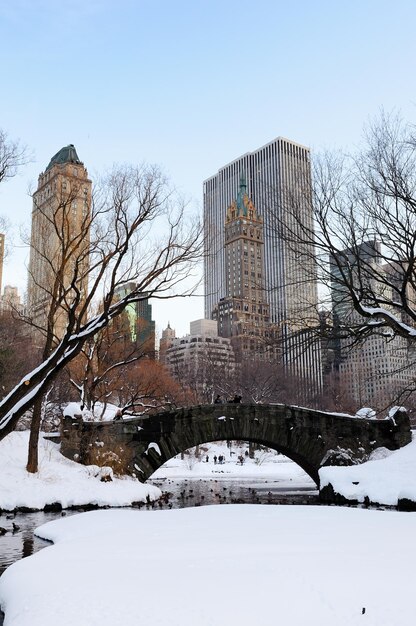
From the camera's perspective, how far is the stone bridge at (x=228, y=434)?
2666cm

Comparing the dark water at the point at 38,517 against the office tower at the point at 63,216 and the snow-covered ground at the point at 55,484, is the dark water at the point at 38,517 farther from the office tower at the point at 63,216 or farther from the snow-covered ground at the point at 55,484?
the office tower at the point at 63,216

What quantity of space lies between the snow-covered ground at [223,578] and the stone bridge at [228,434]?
608 inches

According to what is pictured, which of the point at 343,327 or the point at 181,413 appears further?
the point at 181,413

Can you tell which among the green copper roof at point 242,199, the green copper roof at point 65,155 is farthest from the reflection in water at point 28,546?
the green copper roof at point 242,199

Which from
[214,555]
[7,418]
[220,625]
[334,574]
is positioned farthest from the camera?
[7,418]

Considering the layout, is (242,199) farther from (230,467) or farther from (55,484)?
(55,484)

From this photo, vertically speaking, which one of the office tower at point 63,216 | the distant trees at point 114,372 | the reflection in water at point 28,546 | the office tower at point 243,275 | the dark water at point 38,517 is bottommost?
the dark water at point 38,517

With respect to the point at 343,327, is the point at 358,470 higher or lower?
lower

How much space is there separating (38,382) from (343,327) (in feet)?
34.6

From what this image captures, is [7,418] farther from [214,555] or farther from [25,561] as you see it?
[214,555]

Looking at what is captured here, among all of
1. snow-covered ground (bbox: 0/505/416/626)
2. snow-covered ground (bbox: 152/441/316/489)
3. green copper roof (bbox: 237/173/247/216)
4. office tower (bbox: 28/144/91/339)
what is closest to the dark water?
snow-covered ground (bbox: 0/505/416/626)

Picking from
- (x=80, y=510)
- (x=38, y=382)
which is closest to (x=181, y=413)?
(x=80, y=510)

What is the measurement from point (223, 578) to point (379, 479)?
17083 mm

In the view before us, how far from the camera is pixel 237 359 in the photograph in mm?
84438
